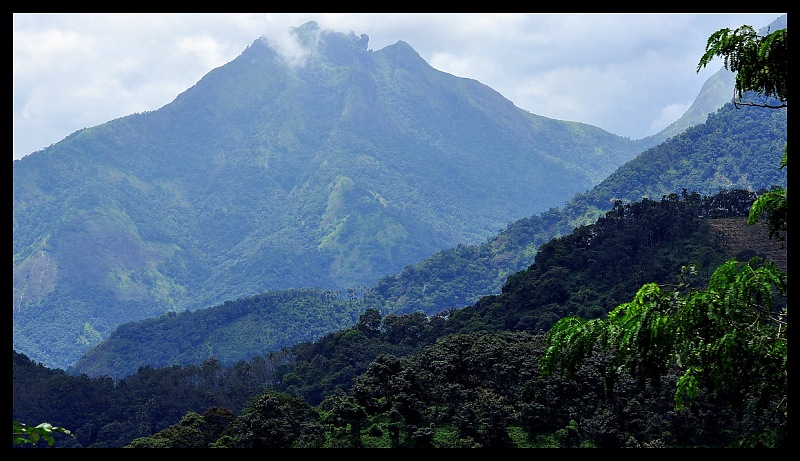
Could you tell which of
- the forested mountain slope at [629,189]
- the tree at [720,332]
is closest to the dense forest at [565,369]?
the tree at [720,332]

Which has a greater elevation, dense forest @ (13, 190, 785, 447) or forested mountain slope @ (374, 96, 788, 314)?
forested mountain slope @ (374, 96, 788, 314)

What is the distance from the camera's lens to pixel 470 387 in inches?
1077

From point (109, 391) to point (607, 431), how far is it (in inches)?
→ 1674

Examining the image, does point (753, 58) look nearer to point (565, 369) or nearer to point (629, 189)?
point (565, 369)

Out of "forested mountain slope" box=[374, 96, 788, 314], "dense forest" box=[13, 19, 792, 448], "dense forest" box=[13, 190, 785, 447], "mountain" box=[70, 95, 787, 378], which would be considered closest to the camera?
"dense forest" box=[13, 19, 792, 448]

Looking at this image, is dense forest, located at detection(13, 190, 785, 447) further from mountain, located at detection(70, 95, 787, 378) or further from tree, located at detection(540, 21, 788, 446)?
mountain, located at detection(70, 95, 787, 378)

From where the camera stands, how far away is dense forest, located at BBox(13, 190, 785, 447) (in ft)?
74.3

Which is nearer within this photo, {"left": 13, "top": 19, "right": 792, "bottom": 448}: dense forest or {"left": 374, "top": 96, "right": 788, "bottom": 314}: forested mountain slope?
{"left": 13, "top": 19, "right": 792, "bottom": 448}: dense forest

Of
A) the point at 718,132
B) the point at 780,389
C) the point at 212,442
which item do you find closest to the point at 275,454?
the point at 780,389

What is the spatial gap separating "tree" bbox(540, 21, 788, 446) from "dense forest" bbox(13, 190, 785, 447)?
193mm

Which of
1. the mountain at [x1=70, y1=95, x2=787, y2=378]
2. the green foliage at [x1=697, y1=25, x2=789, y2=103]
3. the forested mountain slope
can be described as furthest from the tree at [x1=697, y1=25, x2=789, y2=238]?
the forested mountain slope

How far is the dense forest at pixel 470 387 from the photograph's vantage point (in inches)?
891

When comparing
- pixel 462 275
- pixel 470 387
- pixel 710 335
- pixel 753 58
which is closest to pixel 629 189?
pixel 462 275
